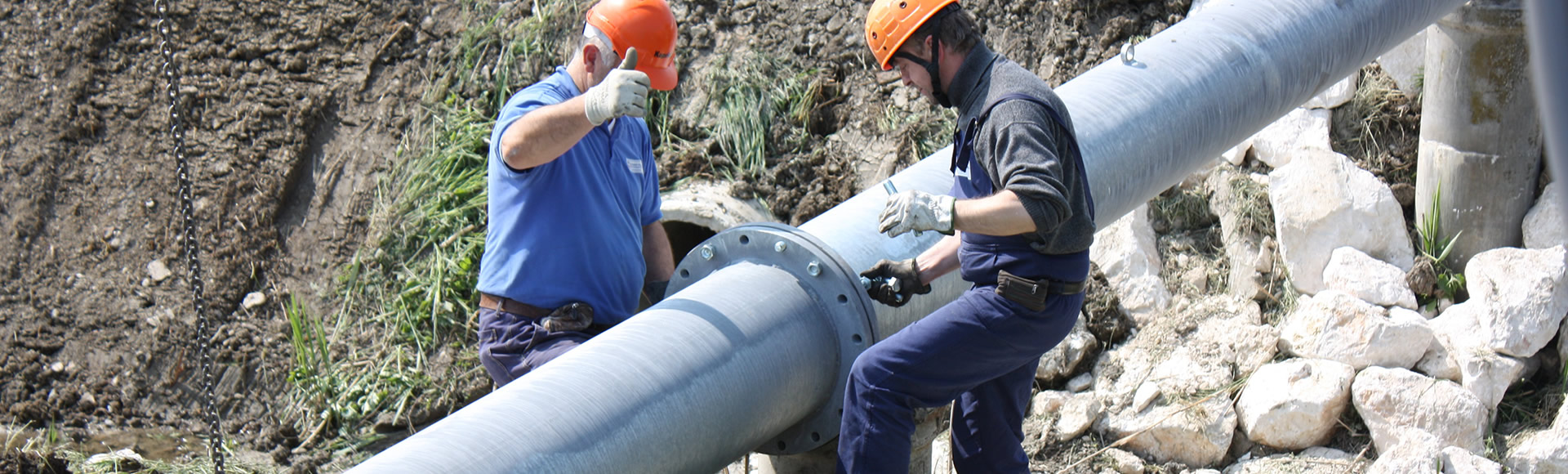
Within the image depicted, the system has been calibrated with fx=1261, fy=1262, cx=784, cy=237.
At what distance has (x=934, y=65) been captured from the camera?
3057 millimetres

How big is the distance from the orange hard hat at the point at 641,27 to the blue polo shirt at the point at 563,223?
18 centimetres

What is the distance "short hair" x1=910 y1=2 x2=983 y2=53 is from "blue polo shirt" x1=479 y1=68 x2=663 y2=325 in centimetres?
Result: 101

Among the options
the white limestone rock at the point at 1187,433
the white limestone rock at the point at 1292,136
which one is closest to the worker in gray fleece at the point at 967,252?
the white limestone rock at the point at 1187,433

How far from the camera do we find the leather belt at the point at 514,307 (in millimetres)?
3492

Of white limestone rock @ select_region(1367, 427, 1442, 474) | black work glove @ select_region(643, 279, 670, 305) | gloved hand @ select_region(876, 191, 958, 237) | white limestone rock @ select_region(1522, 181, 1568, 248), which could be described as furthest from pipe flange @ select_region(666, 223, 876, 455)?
white limestone rock @ select_region(1522, 181, 1568, 248)

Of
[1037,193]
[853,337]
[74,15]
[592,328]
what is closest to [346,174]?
[74,15]

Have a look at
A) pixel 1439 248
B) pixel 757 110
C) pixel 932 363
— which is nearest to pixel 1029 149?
pixel 932 363

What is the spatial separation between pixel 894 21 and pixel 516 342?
1.35m

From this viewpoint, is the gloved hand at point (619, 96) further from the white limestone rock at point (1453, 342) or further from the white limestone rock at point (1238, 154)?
the white limestone rock at point (1453, 342)

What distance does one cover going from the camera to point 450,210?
631cm

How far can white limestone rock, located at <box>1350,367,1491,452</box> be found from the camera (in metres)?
4.35

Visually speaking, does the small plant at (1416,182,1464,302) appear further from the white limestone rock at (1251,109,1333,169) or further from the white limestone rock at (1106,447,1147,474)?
the white limestone rock at (1106,447,1147,474)

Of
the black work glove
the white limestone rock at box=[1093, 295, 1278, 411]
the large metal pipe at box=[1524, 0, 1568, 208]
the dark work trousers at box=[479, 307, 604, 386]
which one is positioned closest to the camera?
the large metal pipe at box=[1524, 0, 1568, 208]

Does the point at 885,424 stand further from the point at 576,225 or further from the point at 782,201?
the point at 782,201
